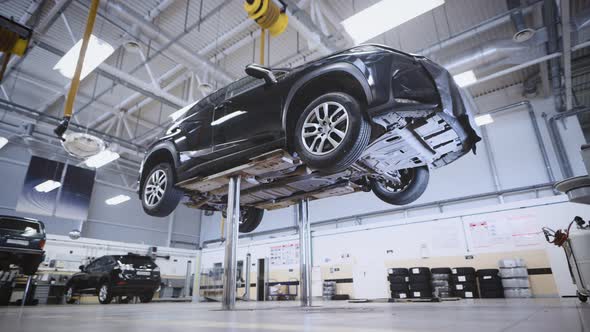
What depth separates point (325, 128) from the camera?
2910mm

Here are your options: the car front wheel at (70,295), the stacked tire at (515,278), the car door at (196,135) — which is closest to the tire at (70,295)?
the car front wheel at (70,295)

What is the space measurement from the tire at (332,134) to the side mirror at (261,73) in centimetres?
54

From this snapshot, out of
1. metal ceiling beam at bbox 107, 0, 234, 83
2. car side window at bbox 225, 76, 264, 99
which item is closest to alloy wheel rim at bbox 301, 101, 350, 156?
car side window at bbox 225, 76, 264, 99

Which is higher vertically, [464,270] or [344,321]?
[464,270]

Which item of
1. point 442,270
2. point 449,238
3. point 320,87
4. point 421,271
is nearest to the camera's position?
point 320,87

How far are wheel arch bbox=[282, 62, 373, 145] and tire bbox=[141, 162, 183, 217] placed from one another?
185 centimetres

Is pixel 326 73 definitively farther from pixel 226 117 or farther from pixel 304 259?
pixel 304 259

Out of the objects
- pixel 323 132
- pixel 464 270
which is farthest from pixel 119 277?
pixel 464 270

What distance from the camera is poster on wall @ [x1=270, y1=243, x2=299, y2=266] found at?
11323 mm

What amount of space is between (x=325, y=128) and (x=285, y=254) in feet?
30.6

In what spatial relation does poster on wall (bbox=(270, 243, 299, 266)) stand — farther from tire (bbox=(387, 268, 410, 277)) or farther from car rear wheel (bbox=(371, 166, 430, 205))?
car rear wheel (bbox=(371, 166, 430, 205))

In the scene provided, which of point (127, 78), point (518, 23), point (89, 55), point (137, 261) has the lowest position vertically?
point (137, 261)

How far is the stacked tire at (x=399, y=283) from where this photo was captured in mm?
7938

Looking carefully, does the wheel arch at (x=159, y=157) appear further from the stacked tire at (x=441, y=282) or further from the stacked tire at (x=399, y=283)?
the stacked tire at (x=441, y=282)
